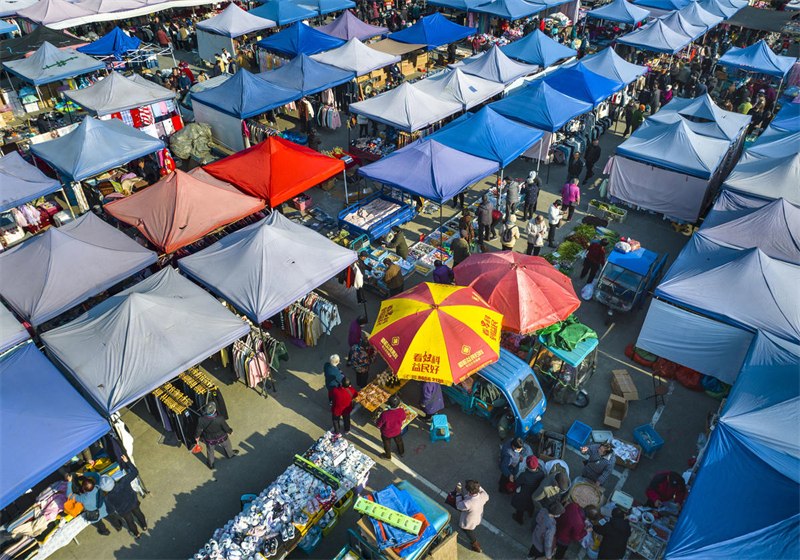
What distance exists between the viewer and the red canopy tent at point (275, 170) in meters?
14.0

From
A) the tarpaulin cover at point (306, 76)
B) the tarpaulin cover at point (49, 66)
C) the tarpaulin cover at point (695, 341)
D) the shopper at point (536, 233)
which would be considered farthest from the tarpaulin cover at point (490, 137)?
the tarpaulin cover at point (49, 66)

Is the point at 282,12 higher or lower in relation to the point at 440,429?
higher

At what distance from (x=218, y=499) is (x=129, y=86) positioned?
1565 centimetres

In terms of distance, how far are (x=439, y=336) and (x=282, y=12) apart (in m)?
24.3

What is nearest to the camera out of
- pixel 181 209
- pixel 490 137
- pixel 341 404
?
pixel 341 404

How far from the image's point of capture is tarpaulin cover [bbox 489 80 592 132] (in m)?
17.0

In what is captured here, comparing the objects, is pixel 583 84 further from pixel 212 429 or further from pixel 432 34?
pixel 212 429

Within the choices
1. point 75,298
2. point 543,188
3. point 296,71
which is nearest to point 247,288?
point 75,298

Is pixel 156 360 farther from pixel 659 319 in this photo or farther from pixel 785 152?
pixel 785 152

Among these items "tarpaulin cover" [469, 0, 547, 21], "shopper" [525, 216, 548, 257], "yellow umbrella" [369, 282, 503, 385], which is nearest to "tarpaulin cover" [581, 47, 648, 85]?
"tarpaulin cover" [469, 0, 547, 21]

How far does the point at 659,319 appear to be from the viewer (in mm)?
10609

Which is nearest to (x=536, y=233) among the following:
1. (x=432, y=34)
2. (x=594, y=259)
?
(x=594, y=259)

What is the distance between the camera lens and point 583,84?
18984 millimetres

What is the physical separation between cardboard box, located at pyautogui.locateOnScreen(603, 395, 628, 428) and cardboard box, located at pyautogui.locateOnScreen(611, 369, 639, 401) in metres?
0.29
